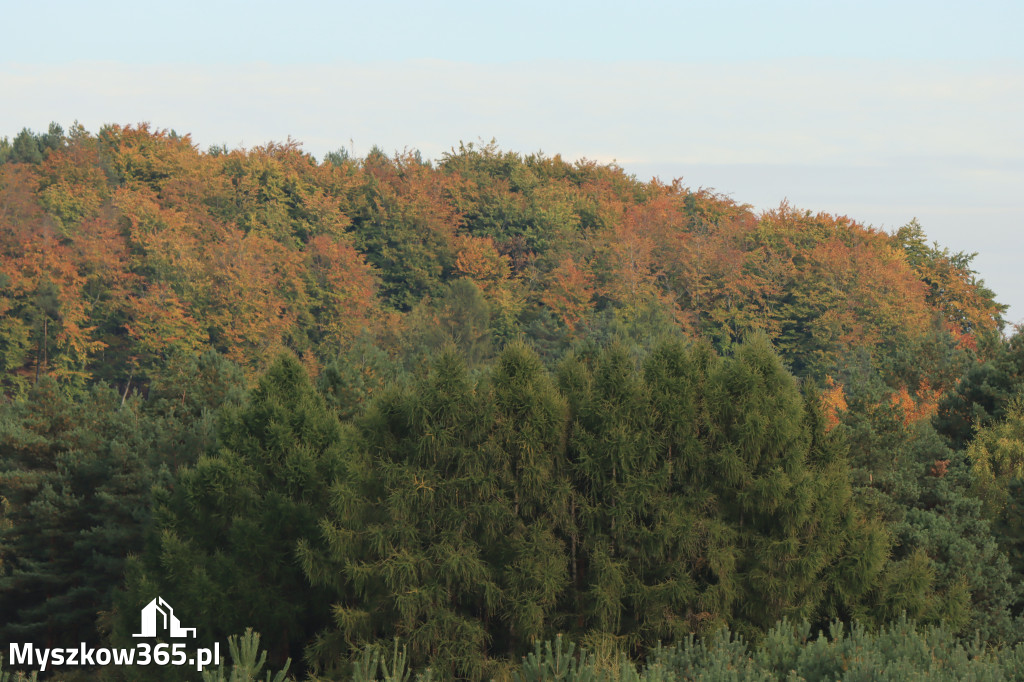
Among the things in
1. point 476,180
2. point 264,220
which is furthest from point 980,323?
point 264,220

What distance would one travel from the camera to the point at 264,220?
83188 millimetres

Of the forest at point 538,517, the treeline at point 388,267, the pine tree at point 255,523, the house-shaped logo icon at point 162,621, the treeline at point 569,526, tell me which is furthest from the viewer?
the treeline at point 388,267

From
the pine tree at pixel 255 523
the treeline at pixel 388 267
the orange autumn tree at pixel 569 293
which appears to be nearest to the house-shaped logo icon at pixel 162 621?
the pine tree at pixel 255 523

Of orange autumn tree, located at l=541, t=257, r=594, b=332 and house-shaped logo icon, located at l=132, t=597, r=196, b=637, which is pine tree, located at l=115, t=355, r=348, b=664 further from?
orange autumn tree, located at l=541, t=257, r=594, b=332

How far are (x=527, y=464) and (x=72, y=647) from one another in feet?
64.8

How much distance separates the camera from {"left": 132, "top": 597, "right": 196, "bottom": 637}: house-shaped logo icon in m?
26.9

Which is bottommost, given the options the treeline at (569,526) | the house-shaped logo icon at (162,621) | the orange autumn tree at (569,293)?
the house-shaped logo icon at (162,621)

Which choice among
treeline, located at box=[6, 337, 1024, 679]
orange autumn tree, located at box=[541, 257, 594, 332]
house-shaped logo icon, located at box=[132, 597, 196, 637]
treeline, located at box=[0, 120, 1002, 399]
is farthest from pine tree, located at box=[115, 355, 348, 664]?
orange autumn tree, located at box=[541, 257, 594, 332]

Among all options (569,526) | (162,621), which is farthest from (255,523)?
(569,526)

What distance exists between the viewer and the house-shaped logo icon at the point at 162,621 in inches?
1059

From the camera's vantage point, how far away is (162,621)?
27812 mm

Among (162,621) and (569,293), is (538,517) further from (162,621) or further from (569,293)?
(569,293)

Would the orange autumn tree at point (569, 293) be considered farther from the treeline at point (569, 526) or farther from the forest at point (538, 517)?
the treeline at point (569, 526)

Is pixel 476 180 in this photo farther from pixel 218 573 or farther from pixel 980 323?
pixel 218 573
